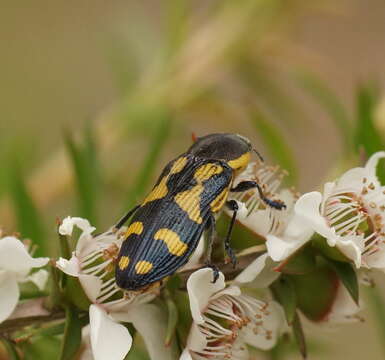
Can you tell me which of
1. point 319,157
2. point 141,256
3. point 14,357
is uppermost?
point 141,256

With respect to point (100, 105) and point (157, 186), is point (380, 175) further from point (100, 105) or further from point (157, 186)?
point (100, 105)

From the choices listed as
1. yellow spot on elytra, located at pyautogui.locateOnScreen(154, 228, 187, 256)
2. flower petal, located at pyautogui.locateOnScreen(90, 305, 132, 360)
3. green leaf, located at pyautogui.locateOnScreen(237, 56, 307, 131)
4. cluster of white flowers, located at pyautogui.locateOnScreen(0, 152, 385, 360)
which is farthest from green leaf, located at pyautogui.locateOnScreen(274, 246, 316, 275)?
green leaf, located at pyautogui.locateOnScreen(237, 56, 307, 131)

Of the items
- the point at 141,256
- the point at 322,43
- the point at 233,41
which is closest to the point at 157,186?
the point at 141,256

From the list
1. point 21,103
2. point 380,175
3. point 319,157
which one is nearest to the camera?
point 380,175

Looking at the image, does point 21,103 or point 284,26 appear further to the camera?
point 21,103

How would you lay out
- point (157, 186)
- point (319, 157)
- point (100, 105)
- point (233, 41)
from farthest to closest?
1. point (319, 157)
2. point (100, 105)
3. point (233, 41)
4. point (157, 186)

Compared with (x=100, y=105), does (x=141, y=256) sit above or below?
above

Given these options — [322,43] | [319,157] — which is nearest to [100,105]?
[319,157]
